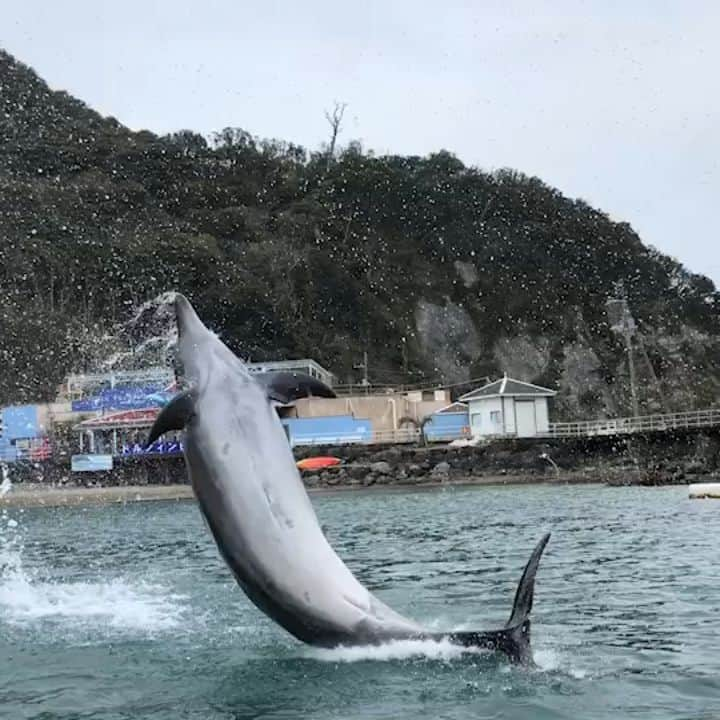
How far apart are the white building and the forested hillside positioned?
2745 cm

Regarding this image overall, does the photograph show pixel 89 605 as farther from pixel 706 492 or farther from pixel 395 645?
pixel 706 492

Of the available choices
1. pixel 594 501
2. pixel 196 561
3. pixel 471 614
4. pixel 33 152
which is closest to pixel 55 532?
pixel 196 561

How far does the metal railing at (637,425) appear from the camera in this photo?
67250mm

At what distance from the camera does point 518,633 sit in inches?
357

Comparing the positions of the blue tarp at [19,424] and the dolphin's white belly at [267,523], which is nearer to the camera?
the dolphin's white belly at [267,523]

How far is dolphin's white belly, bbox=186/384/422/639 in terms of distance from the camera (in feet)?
30.3

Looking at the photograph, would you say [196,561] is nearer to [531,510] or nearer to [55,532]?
[55,532]

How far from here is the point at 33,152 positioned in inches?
4833

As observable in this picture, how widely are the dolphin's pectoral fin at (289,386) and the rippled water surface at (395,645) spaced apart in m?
2.46

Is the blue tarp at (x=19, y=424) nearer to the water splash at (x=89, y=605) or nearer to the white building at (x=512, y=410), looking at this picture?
the white building at (x=512, y=410)

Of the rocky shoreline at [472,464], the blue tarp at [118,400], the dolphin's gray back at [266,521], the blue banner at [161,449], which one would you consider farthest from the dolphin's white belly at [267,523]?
the blue tarp at [118,400]

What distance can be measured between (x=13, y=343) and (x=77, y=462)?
2307cm

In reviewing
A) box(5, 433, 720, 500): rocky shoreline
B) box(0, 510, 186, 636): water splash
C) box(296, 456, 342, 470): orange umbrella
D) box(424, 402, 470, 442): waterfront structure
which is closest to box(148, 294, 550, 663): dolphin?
box(0, 510, 186, 636): water splash

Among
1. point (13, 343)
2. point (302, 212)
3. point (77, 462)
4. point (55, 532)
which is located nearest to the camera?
point (55, 532)
